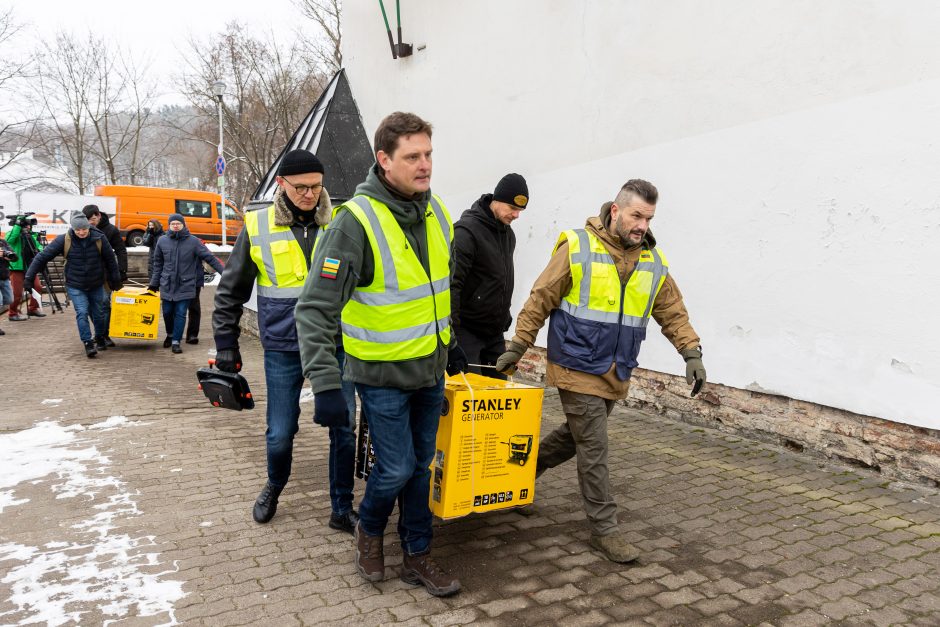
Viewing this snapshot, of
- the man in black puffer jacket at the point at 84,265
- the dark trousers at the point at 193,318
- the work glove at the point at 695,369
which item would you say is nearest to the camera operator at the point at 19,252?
the man in black puffer jacket at the point at 84,265

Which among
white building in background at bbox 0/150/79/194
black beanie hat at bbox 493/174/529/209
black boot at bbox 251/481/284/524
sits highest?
white building in background at bbox 0/150/79/194

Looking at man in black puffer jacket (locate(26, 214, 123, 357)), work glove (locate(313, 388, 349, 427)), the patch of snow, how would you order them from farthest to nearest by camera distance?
man in black puffer jacket (locate(26, 214, 123, 357)) → the patch of snow → work glove (locate(313, 388, 349, 427))

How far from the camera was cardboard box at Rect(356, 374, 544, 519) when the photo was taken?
3422mm

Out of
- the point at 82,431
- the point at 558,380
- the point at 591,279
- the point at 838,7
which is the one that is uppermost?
the point at 838,7

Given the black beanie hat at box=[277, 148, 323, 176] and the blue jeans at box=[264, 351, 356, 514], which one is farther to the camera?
the blue jeans at box=[264, 351, 356, 514]

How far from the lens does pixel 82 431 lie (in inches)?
232

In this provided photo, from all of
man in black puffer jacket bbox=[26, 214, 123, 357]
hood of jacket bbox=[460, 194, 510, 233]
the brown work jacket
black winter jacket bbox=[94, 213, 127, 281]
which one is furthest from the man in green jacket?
black winter jacket bbox=[94, 213, 127, 281]

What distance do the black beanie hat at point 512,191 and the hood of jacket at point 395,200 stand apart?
1.27 metres

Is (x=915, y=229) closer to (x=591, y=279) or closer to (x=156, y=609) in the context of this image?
(x=591, y=279)

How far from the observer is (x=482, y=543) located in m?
3.75

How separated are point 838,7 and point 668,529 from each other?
368 centimetres

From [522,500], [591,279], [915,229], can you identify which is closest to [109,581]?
[522,500]

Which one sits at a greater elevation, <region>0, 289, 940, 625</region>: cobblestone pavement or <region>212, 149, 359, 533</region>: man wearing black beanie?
<region>212, 149, 359, 533</region>: man wearing black beanie

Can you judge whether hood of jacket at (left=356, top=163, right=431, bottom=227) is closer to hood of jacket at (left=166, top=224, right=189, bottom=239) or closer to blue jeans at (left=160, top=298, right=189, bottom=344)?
hood of jacket at (left=166, top=224, right=189, bottom=239)
